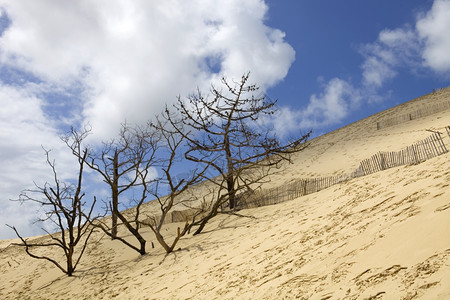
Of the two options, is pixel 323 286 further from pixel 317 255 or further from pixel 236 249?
pixel 236 249

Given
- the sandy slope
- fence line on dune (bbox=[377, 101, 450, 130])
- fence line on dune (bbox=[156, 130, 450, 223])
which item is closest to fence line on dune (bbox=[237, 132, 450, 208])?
fence line on dune (bbox=[156, 130, 450, 223])

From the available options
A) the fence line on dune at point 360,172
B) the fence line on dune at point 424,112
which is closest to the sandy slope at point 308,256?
the fence line on dune at point 360,172

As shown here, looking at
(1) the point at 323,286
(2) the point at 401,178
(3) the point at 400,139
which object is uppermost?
(3) the point at 400,139

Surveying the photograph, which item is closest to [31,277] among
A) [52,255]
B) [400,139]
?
[52,255]

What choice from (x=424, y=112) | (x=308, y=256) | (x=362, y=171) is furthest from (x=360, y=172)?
(x=424, y=112)

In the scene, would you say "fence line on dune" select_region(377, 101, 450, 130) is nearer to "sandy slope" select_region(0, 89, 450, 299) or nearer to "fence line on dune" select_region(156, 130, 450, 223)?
"fence line on dune" select_region(156, 130, 450, 223)

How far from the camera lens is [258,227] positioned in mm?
8344

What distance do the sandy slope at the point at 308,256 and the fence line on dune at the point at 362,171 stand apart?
1.83 ft

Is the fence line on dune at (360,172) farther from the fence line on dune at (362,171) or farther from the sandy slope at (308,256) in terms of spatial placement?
the sandy slope at (308,256)

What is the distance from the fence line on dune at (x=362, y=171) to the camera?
808 centimetres

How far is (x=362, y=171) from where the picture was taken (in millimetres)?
9367

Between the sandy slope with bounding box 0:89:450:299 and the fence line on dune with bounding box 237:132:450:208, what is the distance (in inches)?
21.9

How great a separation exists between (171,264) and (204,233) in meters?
2.32

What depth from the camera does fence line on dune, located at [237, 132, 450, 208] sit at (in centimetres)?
808
